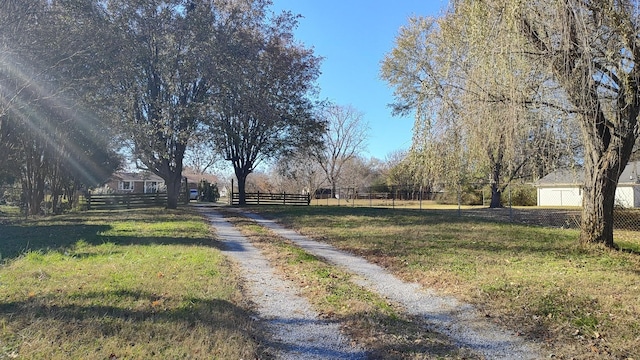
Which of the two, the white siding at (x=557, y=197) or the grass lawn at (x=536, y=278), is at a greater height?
the white siding at (x=557, y=197)

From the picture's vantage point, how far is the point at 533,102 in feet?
24.0

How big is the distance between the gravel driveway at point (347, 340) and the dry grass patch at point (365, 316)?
0.50 ft

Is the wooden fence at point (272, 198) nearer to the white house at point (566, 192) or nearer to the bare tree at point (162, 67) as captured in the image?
the bare tree at point (162, 67)

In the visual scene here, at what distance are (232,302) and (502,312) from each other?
3136 millimetres

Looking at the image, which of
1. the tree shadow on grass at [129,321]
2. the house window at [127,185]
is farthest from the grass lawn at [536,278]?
the house window at [127,185]

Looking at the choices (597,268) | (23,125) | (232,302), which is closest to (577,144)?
(597,268)

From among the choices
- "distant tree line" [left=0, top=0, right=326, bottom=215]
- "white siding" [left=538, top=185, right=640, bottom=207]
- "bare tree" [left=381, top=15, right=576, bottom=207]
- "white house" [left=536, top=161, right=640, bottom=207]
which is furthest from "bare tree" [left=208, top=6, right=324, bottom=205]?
"white siding" [left=538, top=185, right=640, bottom=207]

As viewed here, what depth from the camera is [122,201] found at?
26812 millimetres

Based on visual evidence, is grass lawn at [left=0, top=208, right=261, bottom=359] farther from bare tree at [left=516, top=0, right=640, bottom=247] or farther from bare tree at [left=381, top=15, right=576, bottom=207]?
bare tree at [left=516, top=0, right=640, bottom=247]

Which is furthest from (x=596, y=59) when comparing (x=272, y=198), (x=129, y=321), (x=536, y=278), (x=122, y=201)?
(x=272, y=198)

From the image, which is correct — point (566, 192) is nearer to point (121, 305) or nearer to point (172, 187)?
point (172, 187)

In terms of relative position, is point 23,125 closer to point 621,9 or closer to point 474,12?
point 474,12

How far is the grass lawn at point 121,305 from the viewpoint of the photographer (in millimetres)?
3592

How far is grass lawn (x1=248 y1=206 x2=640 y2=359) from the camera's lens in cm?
416
